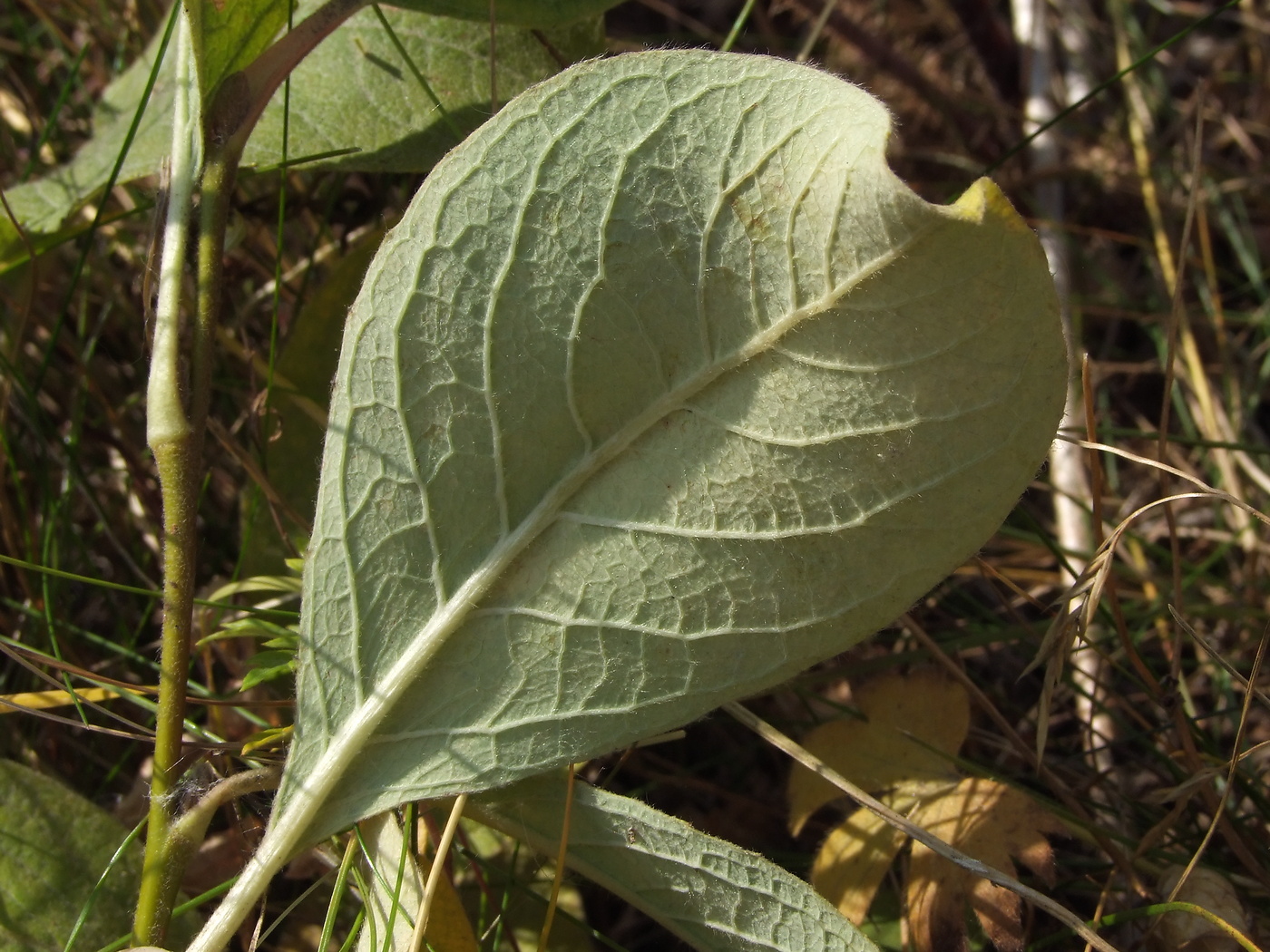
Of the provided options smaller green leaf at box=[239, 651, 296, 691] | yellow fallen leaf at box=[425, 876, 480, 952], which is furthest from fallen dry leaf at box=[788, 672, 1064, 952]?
smaller green leaf at box=[239, 651, 296, 691]

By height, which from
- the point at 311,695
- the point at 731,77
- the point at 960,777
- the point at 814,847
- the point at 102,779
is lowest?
the point at 814,847

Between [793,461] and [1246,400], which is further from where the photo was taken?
[1246,400]

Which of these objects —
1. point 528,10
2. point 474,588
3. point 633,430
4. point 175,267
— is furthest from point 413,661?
point 528,10

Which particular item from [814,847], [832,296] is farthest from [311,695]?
[814,847]

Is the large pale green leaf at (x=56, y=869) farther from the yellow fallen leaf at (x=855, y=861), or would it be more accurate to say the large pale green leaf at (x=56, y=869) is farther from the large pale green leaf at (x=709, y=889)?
the yellow fallen leaf at (x=855, y=861)

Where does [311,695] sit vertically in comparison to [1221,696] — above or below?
above

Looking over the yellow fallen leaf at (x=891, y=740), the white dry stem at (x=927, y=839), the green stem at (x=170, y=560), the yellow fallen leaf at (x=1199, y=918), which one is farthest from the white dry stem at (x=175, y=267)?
the yellow fallen leaf at (x=1199, y=918)

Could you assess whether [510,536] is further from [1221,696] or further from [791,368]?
[1221,696]
